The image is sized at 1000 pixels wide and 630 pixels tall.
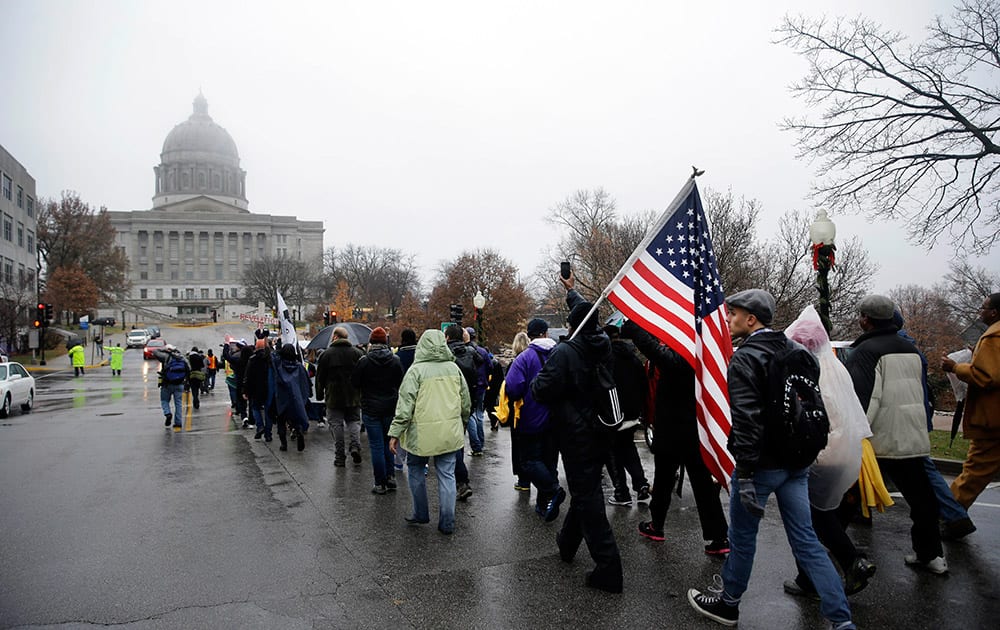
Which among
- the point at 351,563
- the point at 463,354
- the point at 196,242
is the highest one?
the point at 196,242

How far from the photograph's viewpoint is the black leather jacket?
3859 mm

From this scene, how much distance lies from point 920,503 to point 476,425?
260 inches

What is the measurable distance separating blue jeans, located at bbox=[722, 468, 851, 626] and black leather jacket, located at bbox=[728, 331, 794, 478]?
15 centimetres

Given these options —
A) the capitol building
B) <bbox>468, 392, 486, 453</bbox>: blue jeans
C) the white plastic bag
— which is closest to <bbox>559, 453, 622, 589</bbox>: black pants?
the white plastic bag

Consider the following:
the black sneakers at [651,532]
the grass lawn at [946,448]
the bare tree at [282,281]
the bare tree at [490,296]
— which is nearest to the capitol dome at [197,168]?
the bare tree at [282,281]

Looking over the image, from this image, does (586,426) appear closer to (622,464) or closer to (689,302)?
(689,302)

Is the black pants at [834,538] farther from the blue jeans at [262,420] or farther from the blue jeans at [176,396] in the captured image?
the blue jeans at [176,396]

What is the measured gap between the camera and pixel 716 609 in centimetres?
430

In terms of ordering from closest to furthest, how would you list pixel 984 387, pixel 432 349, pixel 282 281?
pixel 984 387 < pixel 432 349 < pixel 282 281

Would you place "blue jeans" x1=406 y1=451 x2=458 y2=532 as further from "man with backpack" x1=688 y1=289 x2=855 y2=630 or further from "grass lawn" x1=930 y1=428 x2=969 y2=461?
"grass lawn" x1=930 y1=428 x2=969 y2=461

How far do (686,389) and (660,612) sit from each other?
6.33 feet

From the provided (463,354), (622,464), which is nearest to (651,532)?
(622,464)

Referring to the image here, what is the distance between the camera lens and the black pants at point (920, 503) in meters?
5.12

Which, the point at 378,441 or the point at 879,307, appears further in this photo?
the point at 378,441
